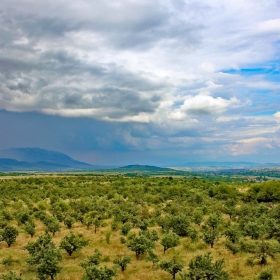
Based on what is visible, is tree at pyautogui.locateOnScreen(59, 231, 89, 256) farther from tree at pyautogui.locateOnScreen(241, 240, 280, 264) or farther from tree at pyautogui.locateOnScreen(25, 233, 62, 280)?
tree at pyautogui.locateOnScreen(241, 240, 280, 264)

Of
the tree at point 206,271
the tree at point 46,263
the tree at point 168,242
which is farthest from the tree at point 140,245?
the tree at point 206,271

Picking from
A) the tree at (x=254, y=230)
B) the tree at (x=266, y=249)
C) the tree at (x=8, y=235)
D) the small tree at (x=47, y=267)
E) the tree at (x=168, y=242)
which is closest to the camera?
the small tree at (x=47, y=267)

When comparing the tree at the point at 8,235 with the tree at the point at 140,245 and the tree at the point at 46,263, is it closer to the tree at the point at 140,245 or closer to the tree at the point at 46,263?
the tree at the point at 46,263

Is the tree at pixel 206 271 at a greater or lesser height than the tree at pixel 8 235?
greater

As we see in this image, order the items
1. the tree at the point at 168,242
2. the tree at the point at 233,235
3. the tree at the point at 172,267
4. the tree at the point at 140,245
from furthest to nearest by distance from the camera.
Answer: the tree at the point at 233,235
the tree at the point at 168,242
the tree at the point at 140,245
the tree at the point at 172,267

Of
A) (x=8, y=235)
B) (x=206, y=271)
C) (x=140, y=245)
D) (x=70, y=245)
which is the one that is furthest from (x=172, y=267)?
(x=8, y=235)

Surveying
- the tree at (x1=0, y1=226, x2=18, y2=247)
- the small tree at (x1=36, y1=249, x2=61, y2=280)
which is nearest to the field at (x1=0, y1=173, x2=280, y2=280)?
the small tree at (x1=36, y1=249, x2=61, y2=280)

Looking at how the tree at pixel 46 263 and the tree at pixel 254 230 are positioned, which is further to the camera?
the tree at pixel 254 230

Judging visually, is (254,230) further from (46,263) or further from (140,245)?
(46,263)

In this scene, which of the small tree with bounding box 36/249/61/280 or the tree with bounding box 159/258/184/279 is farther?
the tree with bounding box 159/258/184/279

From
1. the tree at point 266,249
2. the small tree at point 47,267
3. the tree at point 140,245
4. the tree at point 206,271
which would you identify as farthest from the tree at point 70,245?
the tree at point 266,249

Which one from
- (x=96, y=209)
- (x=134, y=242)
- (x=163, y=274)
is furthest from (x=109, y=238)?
(x=96, y=209)

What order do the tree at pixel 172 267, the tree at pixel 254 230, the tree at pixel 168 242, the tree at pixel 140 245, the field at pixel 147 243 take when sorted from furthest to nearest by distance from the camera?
1. the tree at pixel 254 230
2. the tree at pixel 168 242
3. the tree at pixel 140 245
4. the field at pixel 147 243
5. the tree at pixel 172 267

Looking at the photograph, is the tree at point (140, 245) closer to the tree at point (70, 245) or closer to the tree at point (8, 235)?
the tree at point (70, 245)
